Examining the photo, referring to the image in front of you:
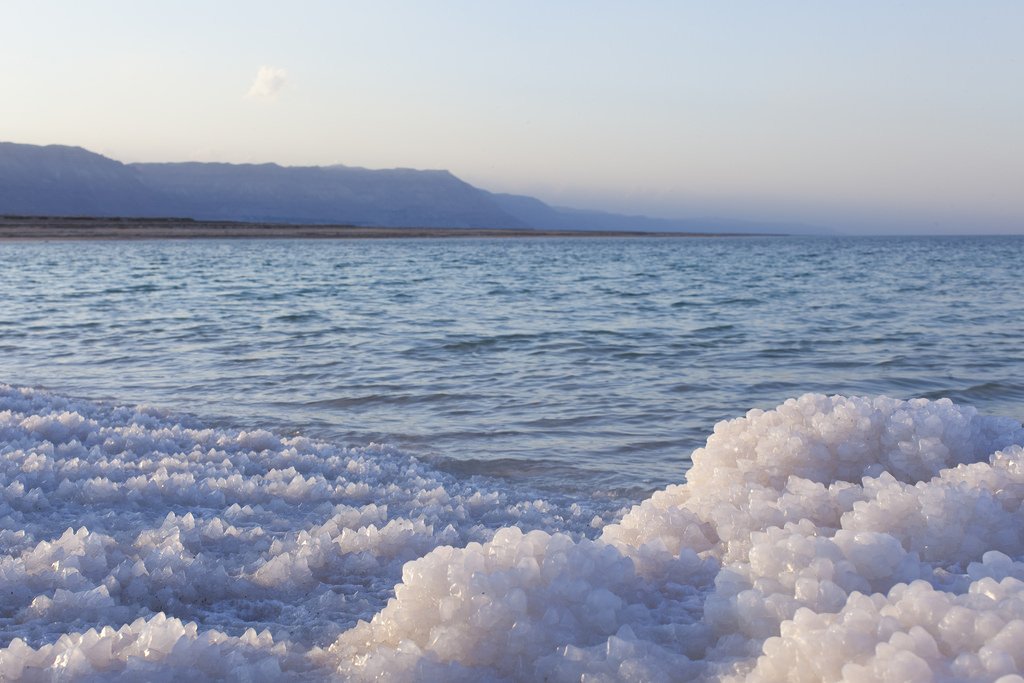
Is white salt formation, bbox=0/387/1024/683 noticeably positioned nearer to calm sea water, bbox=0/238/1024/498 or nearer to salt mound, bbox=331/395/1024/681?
salt mound, bbox=331/395/1024/681

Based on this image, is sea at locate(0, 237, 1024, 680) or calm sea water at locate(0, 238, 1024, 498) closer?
sea at locate(0, 237, 1024, 680)

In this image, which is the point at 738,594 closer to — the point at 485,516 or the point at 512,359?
the point at 485,516

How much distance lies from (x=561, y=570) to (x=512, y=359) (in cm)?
1024

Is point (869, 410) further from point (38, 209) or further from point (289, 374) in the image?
point (38, 209)

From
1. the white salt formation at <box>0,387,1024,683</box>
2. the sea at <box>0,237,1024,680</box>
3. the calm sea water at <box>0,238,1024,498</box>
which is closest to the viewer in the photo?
the white salt formation at <box>0,387,1024,683</box>

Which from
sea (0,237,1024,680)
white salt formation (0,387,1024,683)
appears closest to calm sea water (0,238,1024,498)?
sea (0,237,1024,680)

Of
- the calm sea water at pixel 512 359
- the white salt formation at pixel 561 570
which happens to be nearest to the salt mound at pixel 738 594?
the white salt formation at pixel 561 570

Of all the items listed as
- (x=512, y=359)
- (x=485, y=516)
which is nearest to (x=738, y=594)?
(x=485, y=516)

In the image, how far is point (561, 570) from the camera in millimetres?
2104

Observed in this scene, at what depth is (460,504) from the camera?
445cm

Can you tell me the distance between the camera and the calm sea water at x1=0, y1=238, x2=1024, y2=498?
7.76m

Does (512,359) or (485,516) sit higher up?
(485,516)

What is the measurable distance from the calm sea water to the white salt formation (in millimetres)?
2679

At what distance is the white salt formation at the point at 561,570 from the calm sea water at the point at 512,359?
268cm
